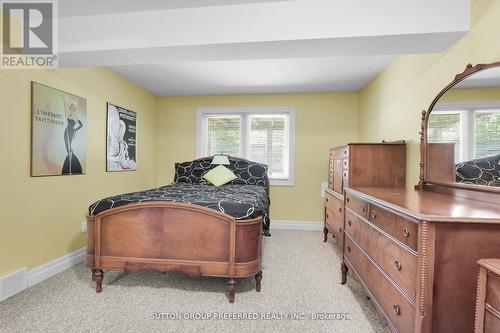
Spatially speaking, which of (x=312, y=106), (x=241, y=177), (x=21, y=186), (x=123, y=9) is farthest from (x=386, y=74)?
(x=21, y=186)

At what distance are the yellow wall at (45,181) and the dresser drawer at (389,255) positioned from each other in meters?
2.87

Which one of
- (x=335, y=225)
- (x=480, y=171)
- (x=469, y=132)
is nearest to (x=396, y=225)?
(x=480, y=171)

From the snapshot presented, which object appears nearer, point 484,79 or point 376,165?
point 484,79

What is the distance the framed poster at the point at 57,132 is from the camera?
2283 millimetres

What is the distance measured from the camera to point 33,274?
2.25 m

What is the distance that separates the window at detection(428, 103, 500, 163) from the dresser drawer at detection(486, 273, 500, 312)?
1.04m

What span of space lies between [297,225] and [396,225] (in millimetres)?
3077

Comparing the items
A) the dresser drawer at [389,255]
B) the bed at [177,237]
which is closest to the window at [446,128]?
A: the dresser drawer at [389,255]

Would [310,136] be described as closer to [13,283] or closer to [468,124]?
[468,124]

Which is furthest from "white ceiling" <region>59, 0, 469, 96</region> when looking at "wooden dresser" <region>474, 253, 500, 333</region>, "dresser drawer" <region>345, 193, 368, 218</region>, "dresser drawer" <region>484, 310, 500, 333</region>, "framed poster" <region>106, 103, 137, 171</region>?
"dresser drawer" <region>484, 310, 500, 333</region>

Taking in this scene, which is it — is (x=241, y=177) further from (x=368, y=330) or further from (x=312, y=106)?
(x=368, y=330)

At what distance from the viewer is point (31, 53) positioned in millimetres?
2242

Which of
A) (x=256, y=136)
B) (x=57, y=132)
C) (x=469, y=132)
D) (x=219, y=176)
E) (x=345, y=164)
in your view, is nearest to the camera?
(x=469, y=132)

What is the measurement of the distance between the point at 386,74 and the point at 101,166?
12.7 feet
